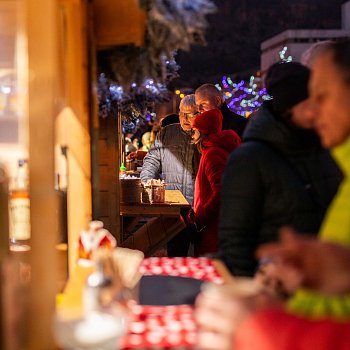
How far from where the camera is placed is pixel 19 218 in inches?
106

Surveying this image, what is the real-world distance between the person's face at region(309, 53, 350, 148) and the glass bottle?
119 centimetres

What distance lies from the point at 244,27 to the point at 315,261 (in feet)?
127

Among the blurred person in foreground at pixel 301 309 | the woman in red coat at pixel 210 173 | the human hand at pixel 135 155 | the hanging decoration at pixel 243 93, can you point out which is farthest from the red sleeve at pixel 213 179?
the hanging decoration at pixel 243 93

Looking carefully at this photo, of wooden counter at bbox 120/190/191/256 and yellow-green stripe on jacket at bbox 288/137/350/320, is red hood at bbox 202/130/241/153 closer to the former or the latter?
wooden counter at bbox 120/190/191/256

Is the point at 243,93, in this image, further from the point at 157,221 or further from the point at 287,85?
the point at 287,85

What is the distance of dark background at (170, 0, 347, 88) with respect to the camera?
3872 cm

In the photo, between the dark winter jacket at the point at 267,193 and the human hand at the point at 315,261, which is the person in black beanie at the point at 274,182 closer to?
the dark winter jacket at the point at 267,193

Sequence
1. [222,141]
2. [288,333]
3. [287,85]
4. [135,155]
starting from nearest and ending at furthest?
1. [288,333]
2. [287,85]
3. [222,141]
4. [135,155]

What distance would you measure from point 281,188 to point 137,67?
89 centimetres

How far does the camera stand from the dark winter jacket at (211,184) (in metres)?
4.91

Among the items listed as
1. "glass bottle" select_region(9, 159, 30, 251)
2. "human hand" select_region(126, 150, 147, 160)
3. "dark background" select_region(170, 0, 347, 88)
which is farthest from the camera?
"dark background" select_region(170, 0, 347, 88)

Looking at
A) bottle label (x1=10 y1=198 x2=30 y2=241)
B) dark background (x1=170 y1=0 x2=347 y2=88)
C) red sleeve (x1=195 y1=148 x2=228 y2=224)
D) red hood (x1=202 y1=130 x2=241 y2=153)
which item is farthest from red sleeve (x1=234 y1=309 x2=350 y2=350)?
dark background (x1=170 y1=0 x2=347 y2=88)

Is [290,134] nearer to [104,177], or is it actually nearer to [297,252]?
[297,252]

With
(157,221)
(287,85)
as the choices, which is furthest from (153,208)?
(287,85)
